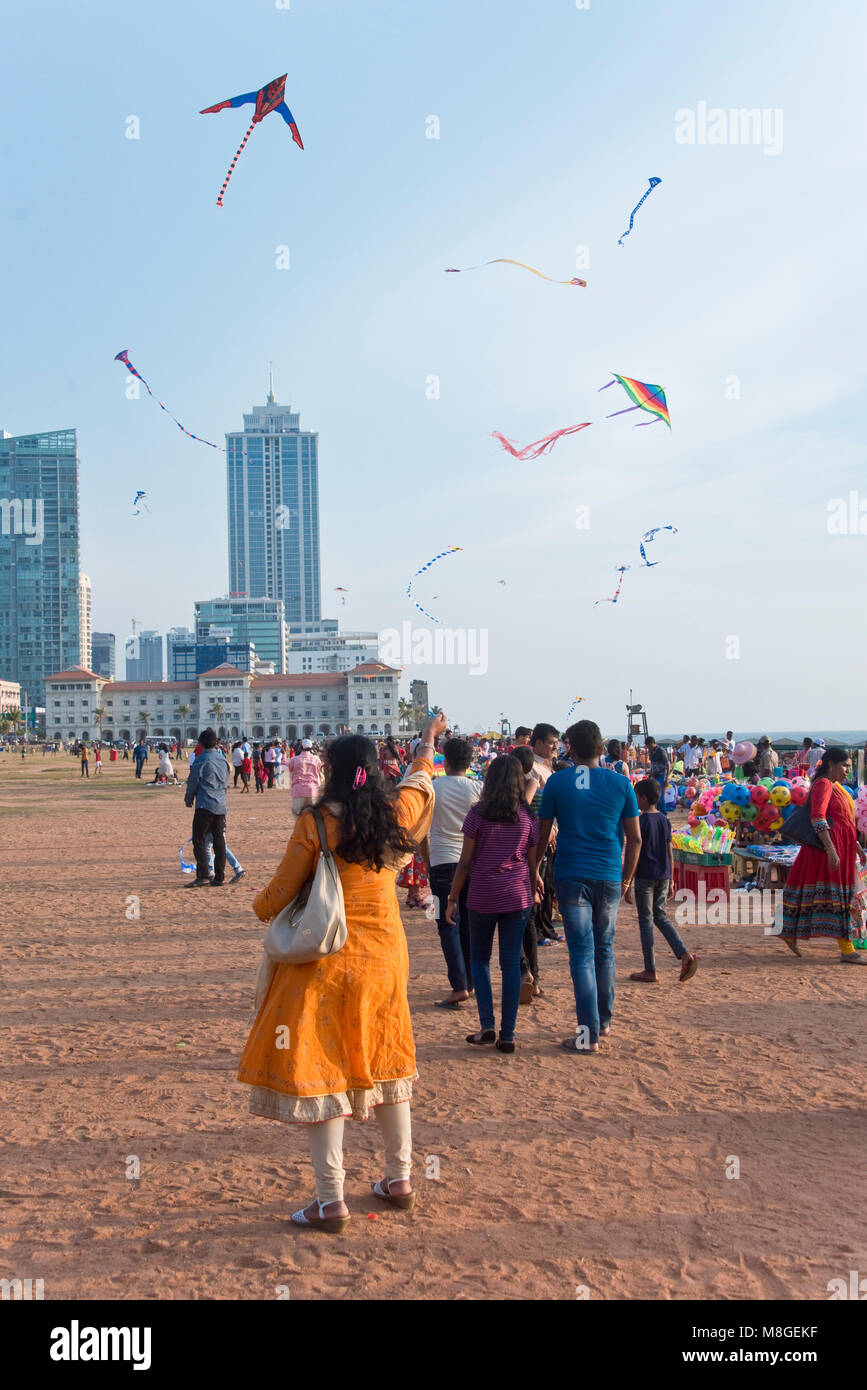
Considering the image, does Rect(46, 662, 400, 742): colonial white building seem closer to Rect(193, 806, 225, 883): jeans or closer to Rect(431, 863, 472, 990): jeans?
Rect(193, 806, 225, 883): jeans

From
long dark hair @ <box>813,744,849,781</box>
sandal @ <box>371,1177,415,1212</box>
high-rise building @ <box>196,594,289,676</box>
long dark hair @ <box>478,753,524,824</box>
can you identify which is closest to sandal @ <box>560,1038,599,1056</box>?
long dark hair @ <box>478,753,524,824</box>

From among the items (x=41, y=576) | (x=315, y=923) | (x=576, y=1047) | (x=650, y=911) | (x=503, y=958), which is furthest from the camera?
(x=41, y=576)

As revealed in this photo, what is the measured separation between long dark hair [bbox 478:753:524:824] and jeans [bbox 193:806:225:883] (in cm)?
595

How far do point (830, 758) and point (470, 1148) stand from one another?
4.49m

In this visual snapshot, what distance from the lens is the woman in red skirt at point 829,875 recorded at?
7598 mm

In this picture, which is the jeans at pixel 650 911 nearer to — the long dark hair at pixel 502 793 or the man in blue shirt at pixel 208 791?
the long dark hair at pixel 502 793

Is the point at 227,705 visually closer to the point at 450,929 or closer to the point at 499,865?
the point at 450,929

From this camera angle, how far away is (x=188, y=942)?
8.48 m

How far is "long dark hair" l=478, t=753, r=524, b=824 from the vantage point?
17.8 ft

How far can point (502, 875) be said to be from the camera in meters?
5.40

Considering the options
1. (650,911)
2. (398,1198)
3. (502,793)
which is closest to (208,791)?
(650,911)

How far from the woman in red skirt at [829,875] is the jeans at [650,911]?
136 cm
